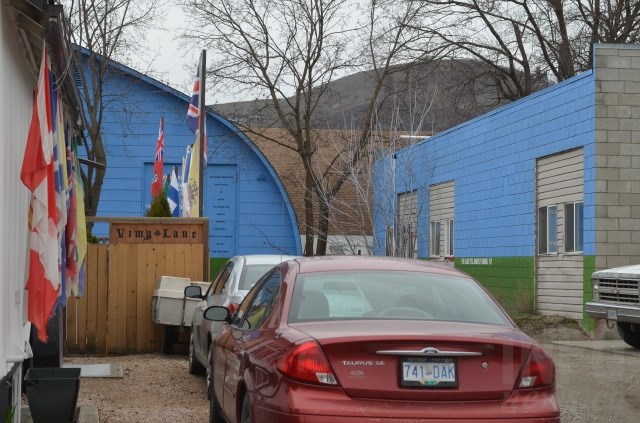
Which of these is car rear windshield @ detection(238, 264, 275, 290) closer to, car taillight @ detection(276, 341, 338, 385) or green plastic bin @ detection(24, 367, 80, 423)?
green plastic bin @ detection(24, 367, 80, 423)

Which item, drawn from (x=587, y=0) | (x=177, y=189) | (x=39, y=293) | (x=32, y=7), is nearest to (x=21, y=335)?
(x=39, y=293)

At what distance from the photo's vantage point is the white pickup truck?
55.7 ft

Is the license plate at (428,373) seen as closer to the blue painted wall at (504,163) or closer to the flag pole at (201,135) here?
the blue painted wall at (504,163)

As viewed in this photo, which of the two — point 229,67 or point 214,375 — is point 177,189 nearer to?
point 229,67

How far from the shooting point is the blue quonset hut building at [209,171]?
31.7 meters

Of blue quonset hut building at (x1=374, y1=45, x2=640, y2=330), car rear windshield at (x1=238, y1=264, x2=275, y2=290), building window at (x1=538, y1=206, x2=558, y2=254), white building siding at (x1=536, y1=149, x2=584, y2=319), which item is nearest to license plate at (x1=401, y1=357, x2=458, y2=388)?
car rear windshield at (x1=238, y1=264, x2=275, y2=290)

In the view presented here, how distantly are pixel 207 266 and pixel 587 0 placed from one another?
809 inches

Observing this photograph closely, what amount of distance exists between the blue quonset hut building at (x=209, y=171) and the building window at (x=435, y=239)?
4.05m

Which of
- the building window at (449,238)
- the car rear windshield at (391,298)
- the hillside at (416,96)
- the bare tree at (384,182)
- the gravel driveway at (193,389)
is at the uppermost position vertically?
the hillside at (416,96)

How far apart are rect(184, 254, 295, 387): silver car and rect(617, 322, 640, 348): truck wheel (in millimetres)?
6904

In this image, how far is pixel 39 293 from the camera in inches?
302

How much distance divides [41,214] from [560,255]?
51.9ft

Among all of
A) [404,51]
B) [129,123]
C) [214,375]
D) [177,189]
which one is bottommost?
[214,375]

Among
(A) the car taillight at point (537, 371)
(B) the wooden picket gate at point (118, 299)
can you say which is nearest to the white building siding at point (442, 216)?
(B) the wooden picket gate at point (118, 299)
